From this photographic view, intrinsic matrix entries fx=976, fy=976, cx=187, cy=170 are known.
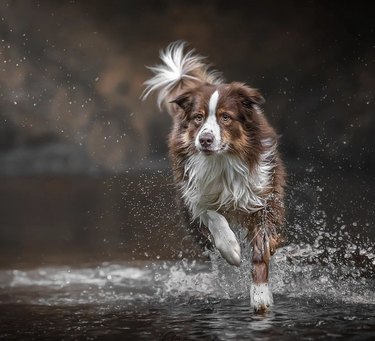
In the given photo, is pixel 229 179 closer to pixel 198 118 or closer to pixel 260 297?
pixel 198 118

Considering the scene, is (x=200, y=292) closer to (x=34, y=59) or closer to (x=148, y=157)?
(x=148, y=157)

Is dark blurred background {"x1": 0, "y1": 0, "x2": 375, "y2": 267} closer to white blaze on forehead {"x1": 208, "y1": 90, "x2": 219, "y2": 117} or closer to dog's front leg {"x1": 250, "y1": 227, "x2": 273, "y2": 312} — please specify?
dog's front leg {"x1": 250, "y1": 227, "x2": 273, "y2": 312}

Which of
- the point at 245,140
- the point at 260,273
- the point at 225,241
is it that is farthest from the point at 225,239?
the point at 245,140

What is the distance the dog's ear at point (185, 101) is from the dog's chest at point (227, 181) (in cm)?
32

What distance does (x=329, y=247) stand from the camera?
884 centimetres

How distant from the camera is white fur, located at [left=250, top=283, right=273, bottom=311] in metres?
6.06

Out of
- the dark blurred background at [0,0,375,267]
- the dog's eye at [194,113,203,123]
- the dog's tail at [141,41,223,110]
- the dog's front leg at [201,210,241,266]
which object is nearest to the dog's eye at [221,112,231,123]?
the dog's eye at [194,113,203,123]

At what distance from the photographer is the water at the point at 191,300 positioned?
5.70 m

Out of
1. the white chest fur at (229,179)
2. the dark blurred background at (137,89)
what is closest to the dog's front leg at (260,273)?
the white chest fur at (229,179)

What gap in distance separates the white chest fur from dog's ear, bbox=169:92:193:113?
0.31 metres

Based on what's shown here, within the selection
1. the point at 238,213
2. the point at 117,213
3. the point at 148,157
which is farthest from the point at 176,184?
the point at 148,157

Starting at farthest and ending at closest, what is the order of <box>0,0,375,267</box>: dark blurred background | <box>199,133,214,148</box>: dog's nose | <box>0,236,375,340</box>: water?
<box>0,0,375,267</box>: dark blurred background < <box>199,133,214,148</box>: dog's nose < <box>0,236,375,340</box>: water

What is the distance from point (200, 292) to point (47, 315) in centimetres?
119

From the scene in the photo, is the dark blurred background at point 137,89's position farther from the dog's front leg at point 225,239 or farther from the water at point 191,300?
the dog's front leg at point 225,239
